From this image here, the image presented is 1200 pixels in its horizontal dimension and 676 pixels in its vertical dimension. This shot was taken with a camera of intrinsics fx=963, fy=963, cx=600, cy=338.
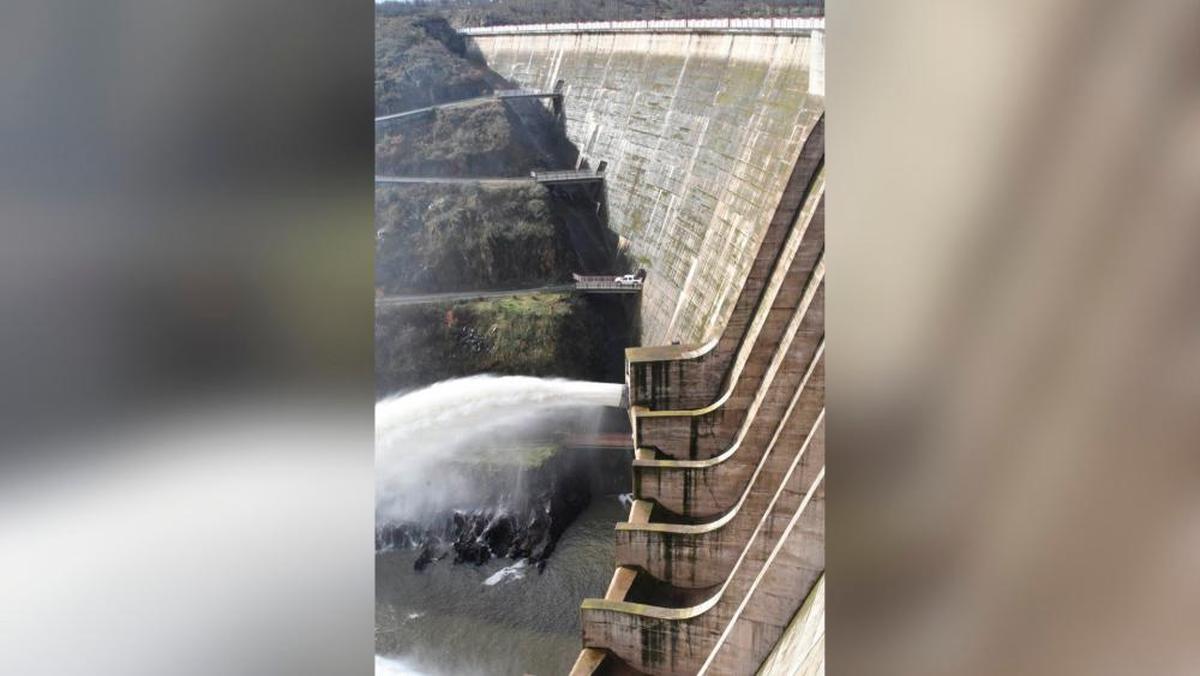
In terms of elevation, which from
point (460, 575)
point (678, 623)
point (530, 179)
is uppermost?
point (530, 179)

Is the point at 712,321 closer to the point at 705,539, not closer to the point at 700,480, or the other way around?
the point at 700,480

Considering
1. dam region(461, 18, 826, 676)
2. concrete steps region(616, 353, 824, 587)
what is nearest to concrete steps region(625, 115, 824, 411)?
dam region(461, 18, 826, 676)

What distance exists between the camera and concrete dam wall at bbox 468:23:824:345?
9.25ft

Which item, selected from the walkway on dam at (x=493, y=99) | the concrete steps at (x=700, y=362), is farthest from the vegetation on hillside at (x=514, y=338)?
the walkway on dam at (x=493, y=99)

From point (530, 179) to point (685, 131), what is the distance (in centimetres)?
49

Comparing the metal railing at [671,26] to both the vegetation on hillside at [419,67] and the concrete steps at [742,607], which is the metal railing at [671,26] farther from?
the concrete steps at [742,607]

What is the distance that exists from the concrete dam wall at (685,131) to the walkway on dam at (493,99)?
0.02 metres

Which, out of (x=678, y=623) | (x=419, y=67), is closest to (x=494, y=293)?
(x=419, y=67)

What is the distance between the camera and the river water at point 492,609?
2824mm

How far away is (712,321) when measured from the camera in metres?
2.90

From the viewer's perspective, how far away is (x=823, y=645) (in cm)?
272
